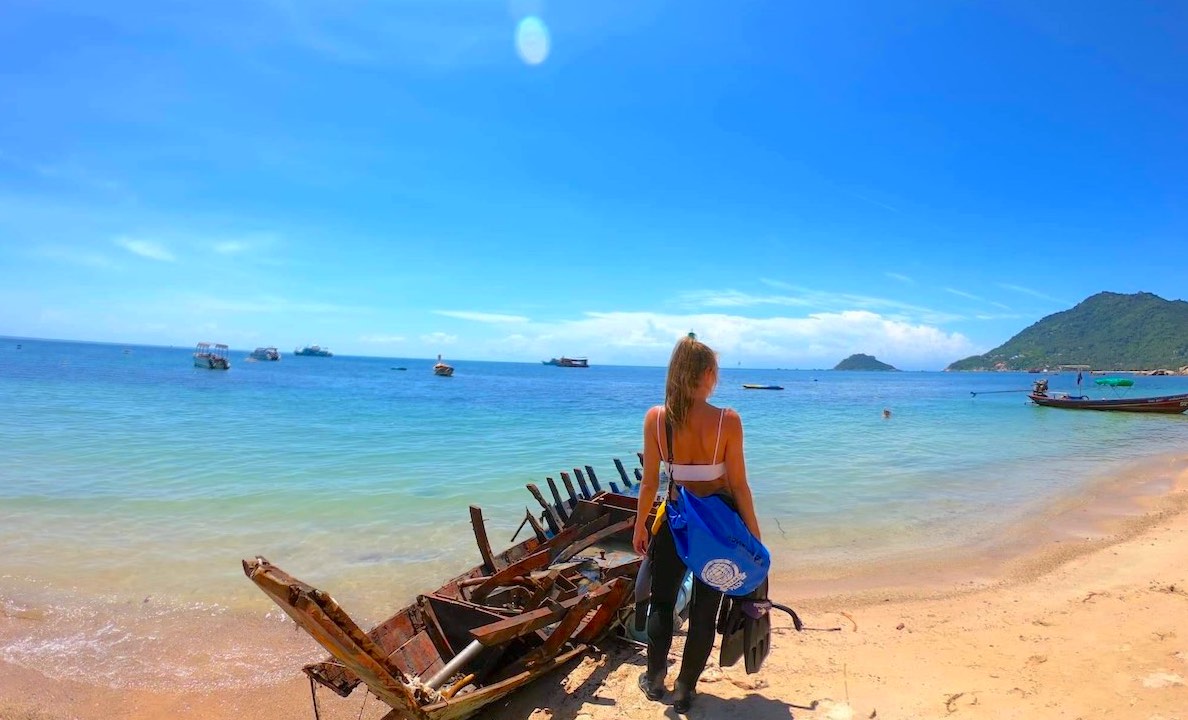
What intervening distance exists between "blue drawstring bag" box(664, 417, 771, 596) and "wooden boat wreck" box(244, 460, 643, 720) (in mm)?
1757

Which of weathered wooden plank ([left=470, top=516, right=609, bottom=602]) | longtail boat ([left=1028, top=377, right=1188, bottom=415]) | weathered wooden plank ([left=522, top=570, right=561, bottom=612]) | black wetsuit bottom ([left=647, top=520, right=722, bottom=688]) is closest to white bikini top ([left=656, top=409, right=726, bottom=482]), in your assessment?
black wetsuit bottom ([left=647, top=520, right=722, bottom=688])

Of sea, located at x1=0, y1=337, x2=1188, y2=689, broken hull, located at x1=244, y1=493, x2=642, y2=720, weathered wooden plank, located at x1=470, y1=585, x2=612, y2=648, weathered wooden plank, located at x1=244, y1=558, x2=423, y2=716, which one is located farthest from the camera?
sea, located at x1=0, y1=337, x2=1188, y2=689

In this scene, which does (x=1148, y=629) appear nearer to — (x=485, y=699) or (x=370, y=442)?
(x=485, y=699)

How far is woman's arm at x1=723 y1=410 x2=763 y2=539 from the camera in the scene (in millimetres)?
3322

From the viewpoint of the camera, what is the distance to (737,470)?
3.38 m

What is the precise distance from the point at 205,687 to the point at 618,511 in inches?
210

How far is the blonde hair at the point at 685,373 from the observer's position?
3.34 metres

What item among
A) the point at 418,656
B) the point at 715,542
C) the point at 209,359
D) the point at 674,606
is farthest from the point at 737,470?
the point at 209,359

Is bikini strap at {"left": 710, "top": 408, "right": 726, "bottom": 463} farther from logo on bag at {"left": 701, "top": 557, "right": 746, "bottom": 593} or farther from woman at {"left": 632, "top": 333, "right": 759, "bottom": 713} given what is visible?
logo on bag at {"left": 701, "top": 557, "right": 746, "bottom": 593}

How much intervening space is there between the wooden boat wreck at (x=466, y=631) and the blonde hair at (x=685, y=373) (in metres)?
2.11

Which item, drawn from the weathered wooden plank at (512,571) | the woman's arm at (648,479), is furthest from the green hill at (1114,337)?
the woman's arm at (648,479)

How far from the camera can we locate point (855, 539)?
10.4 meters

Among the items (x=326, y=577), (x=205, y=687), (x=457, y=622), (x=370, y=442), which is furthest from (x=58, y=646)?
(x=370, y=442)

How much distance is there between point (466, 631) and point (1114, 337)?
699 ft
